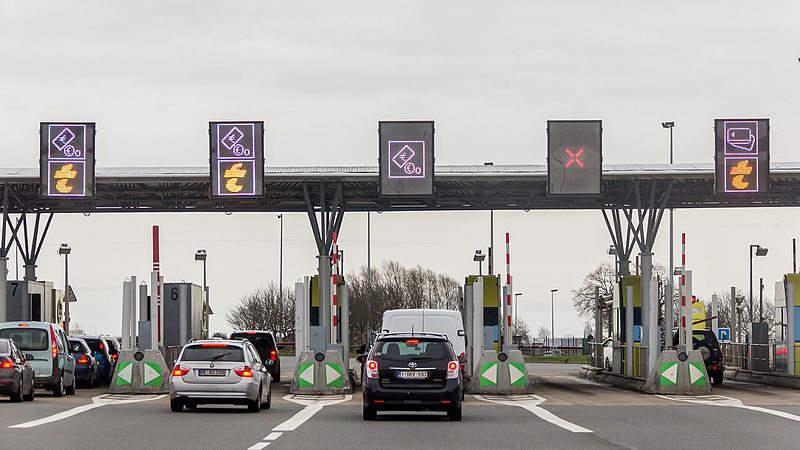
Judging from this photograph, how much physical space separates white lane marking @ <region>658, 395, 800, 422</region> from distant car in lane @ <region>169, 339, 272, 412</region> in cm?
884

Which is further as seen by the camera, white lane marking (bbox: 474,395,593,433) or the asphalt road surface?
white lane marking (bbox: 474,395,593,433)

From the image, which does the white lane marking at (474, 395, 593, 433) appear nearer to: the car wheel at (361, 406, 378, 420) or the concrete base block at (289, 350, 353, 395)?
the car wheel at (361, 406, 378, 420)

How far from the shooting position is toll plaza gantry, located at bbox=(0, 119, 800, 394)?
1460 inches

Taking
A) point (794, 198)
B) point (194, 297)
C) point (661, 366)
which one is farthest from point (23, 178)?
point (794, 198)

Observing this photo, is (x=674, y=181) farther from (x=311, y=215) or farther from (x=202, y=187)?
(x=202, y=187)

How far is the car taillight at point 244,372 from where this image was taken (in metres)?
25.9

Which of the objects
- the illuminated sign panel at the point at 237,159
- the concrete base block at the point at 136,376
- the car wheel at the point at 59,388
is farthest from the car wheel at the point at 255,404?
the illuminated sign panel at the point at 237,159

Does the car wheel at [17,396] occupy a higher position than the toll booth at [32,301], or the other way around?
the toll booth at [32,301]

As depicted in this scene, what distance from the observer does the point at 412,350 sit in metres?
24.2

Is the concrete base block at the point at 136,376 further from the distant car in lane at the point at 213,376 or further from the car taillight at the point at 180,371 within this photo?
the car taillight at the point at 180,371

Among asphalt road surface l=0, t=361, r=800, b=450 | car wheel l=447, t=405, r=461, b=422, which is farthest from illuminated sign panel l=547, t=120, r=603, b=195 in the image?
car wheel l=447, t=405, r=461, b=422

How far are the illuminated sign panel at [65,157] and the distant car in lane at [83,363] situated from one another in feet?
13.7

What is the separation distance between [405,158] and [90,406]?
11843mm

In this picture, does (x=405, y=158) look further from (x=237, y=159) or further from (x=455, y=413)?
(x=455, y=413)
